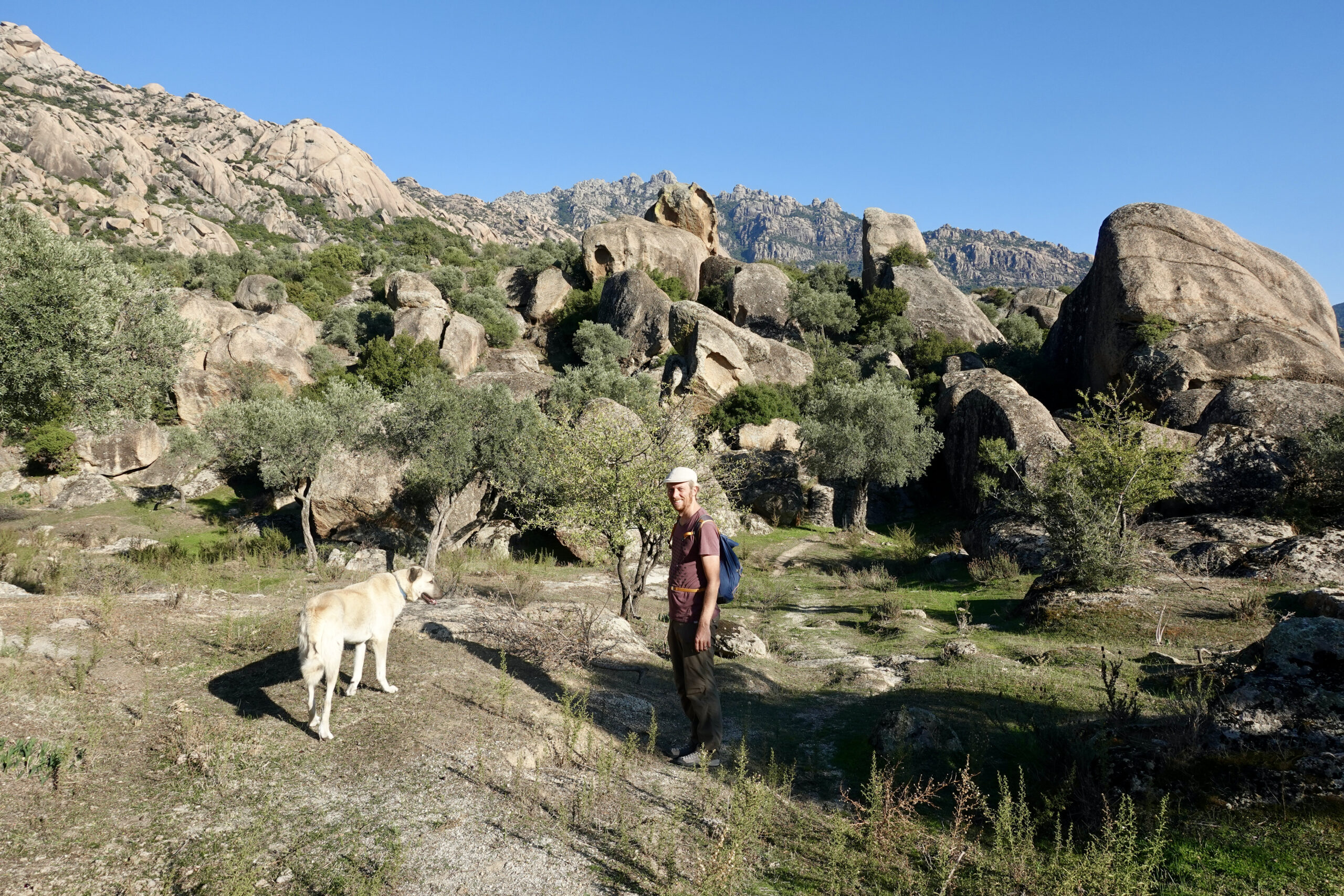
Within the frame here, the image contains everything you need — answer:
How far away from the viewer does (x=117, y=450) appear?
3262 centimetres

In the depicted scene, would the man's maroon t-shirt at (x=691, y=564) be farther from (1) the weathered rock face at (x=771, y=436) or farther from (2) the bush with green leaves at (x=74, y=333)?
(1) the weathered rock face at (x=771, y=436)

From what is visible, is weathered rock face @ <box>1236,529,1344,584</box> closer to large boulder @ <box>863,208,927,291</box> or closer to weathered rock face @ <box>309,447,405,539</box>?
weathered rock face @ <box>309,447,405,539</box>

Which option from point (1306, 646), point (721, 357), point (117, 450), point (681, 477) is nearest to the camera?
point (1306, 646)

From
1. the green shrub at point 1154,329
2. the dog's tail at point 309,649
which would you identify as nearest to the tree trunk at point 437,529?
the dog's tail at point 309,649

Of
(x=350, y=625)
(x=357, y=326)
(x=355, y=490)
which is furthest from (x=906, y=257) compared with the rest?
(x=350, y=625)

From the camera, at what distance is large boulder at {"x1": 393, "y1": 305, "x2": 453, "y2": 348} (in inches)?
1719

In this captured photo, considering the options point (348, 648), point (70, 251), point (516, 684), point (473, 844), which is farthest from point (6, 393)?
point (473, 844)

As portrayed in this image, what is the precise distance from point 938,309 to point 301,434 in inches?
1688

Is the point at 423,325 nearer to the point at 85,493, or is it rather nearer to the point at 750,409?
the point at 85,493

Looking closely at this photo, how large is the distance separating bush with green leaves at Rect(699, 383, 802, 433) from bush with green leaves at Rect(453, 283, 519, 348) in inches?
712

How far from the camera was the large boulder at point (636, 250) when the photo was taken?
174ft

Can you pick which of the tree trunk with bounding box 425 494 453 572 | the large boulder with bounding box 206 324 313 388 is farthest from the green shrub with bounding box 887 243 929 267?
the large boulder with bounding box 206 324 313 388

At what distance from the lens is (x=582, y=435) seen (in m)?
14.2

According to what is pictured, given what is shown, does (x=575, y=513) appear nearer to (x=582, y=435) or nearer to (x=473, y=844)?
(x=582, y=435)
